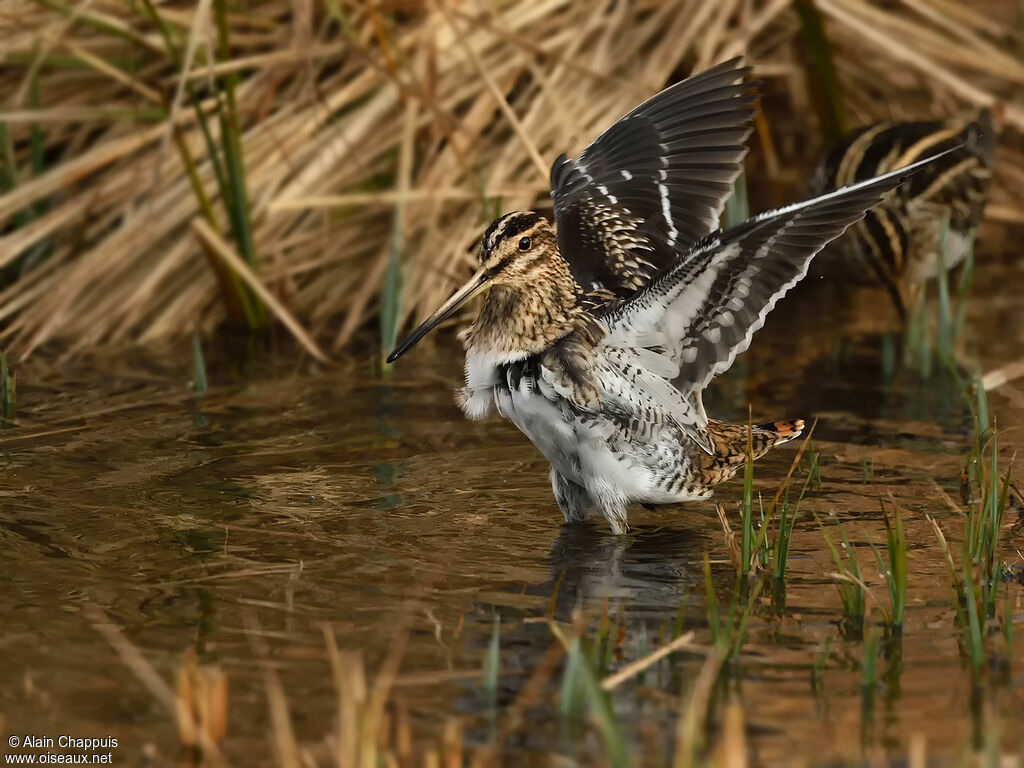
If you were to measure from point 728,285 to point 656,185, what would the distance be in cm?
125

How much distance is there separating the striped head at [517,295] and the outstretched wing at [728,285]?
167 mm

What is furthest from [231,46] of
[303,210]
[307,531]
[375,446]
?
[307,531]

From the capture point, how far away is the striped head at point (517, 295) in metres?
4.75

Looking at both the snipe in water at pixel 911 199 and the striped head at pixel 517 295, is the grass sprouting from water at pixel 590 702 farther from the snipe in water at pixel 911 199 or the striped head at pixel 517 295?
the snipe in water at pixel 911 199

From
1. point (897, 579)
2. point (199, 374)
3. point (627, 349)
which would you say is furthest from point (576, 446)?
point (199, 374)

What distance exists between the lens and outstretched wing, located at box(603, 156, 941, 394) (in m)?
4.30

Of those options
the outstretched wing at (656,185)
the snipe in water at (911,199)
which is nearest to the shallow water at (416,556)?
the snipe in water at (911,199)

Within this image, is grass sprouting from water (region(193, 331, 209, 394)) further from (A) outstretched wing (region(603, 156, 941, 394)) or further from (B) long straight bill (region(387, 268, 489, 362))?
(A) outstretched wing (region(603, 156, 941, 394))

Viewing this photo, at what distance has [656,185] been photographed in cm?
570

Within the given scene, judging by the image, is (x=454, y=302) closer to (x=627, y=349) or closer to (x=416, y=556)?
(x=627, y=349)

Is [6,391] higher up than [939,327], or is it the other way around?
[939,327]

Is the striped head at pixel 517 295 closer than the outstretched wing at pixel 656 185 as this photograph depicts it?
Yes

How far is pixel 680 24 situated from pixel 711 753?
4904mm

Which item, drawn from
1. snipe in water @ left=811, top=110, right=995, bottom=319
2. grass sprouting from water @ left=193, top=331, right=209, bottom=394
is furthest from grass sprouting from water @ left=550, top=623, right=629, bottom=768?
snipe in water @ left=811, top=110, right=995, bottom=319
